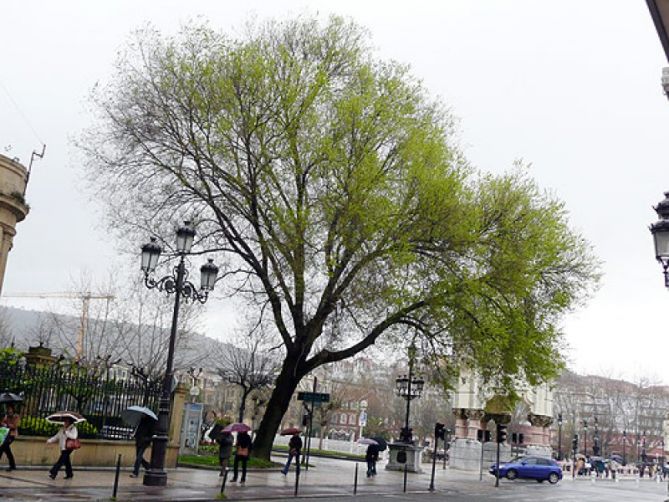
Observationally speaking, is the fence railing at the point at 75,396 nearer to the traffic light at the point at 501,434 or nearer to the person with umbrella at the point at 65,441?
the person with umbrella at the point at 65,441

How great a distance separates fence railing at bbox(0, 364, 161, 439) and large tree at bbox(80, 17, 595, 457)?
19.3 feet

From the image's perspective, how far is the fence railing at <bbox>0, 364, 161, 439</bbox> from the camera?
2075cm

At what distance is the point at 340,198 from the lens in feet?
82.2

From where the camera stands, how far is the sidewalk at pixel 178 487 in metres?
15.4

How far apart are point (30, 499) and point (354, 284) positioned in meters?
14.3

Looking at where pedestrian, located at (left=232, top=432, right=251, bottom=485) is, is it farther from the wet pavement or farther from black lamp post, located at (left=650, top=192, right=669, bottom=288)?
black lamp post, located at (left=650, top=192, right=669, bottom=288)

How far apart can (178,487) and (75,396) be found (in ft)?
A: 17.0

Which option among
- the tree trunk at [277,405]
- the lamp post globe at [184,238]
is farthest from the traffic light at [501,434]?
the lamp post globe at [184,238]

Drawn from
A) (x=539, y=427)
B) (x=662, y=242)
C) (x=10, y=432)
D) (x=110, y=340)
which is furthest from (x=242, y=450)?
(x=110, y=340)

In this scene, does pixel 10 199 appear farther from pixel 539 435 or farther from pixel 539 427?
pixel 539 435

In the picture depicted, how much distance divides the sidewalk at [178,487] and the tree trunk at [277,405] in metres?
1.17

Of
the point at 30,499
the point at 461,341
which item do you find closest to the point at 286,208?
the point at 461,341

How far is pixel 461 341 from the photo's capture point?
26.6m

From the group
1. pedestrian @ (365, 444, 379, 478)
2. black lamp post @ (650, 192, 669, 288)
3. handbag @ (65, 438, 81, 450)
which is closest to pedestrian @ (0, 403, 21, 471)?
handbag @ (65, 438, 81, 450)
